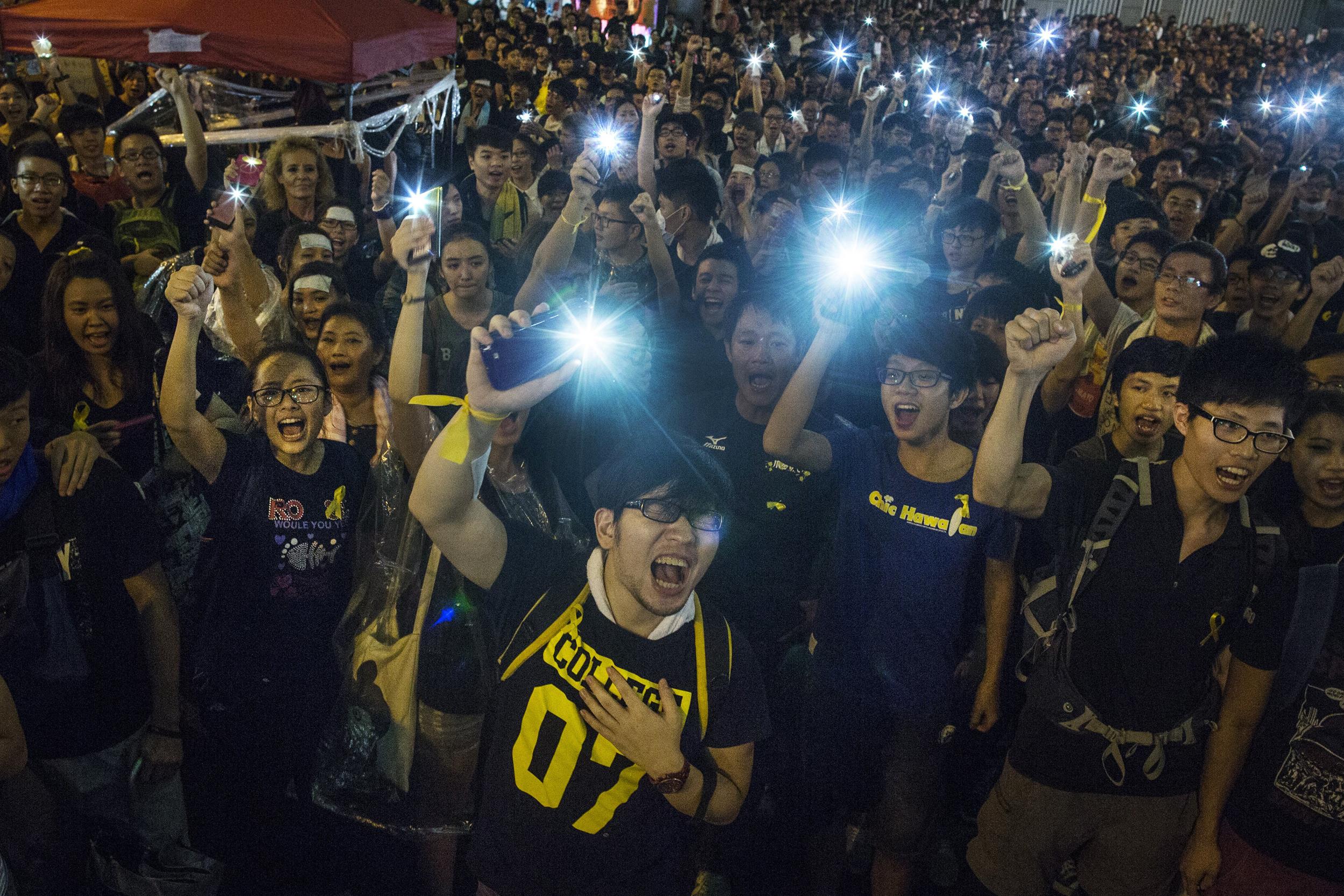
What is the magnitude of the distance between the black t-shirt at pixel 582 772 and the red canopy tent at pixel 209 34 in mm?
6222

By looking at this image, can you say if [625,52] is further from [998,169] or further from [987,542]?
[987,542]

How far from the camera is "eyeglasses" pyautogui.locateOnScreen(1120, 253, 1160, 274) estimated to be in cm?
441

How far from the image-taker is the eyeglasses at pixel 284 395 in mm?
2723

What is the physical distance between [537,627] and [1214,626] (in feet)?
5.77

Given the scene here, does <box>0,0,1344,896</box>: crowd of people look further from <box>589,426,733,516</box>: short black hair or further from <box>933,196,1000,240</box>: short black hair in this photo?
<box>933,196,1000,240</box>: short black hair

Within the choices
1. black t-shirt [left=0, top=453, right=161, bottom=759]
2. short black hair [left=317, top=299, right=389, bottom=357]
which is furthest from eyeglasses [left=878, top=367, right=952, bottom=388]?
black t-shirt [left=0, top=453, right=161, bottom=759]

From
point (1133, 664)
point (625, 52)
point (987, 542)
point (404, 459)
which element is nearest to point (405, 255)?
point (404, 459)

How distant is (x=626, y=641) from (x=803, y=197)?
16.8 feet

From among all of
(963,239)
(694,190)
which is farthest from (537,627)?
(694,190)

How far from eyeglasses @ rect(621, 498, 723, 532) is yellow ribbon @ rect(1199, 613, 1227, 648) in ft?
4.56

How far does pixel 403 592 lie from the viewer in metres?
2.58

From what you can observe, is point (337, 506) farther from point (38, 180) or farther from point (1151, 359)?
point (38, 180)

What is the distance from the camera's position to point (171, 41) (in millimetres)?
6488

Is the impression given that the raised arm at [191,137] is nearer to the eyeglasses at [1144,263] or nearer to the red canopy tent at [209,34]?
the red canopy tent at [209,34]
